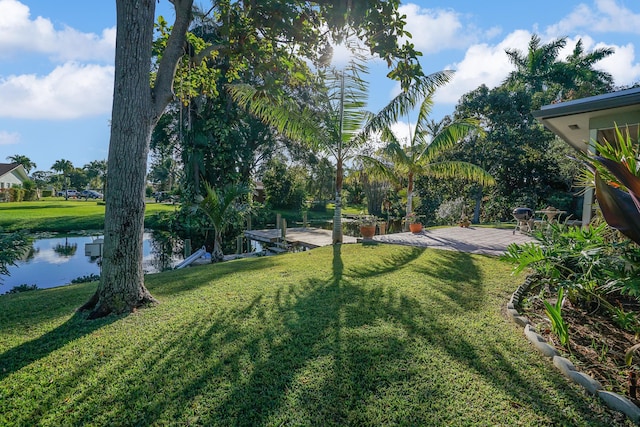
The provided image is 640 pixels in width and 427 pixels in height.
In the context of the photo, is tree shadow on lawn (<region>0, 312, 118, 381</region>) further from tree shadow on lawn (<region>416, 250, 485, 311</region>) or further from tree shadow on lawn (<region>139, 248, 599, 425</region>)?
tree shadow on lawn (<region>416, 250, 485, 311</region>)

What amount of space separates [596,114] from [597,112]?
212mm

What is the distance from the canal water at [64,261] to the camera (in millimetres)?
10125

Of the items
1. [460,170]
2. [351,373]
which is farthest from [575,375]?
[460,170]

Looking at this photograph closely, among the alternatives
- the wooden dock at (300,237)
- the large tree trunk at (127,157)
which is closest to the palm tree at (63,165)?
the wooden dock at (300,237)

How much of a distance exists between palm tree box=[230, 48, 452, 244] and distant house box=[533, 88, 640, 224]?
345 centimetres

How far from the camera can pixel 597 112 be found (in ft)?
18.9

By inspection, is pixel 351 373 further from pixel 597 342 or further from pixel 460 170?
pixel 460 170

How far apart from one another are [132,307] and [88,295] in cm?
155

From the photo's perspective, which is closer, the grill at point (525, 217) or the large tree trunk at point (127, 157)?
the large tree trunk at point (127, 157)

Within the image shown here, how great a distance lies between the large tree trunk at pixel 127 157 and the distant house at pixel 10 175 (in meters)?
50.9

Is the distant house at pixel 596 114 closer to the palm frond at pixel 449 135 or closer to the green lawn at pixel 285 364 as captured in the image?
the palm frond at pixel 449 135

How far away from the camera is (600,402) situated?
228 cm

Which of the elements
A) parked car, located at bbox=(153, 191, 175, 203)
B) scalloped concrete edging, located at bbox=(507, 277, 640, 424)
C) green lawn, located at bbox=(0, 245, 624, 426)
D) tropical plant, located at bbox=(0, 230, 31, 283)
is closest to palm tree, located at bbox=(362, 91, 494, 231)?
green lawn, located at bbox=(0, 245, 624, 426)

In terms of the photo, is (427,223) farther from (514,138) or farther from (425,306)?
(425,306)
